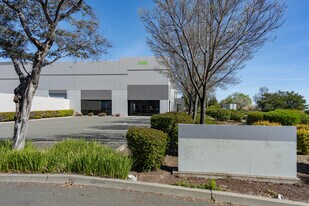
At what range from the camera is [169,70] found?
17266 mm

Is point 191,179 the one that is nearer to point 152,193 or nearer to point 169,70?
point 152,193

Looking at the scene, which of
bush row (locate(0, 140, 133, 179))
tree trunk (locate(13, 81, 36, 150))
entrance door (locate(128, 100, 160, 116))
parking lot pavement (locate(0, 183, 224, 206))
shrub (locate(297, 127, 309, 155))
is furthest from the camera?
entrance door (locate(128, 100, 160, 116))

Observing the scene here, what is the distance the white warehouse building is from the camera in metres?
42.0

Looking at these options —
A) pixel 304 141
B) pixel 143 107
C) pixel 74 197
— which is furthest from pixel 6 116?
pixel 304 141

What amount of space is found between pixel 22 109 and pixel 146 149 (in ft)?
12.9

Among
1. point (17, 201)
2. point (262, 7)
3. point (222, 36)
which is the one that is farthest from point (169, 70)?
point (17, 201)

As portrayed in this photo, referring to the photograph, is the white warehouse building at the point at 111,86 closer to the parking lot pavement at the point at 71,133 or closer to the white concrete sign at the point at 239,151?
the parking lot pavement at the point at 71,133

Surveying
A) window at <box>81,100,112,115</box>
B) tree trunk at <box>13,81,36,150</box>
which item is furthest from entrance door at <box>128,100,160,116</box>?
tree trunk at <box>13,81,36,150</box>

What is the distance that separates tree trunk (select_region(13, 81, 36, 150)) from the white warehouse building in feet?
113

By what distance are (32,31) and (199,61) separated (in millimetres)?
8553

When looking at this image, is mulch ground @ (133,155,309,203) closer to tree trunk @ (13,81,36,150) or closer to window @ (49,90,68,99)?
tree trunk @ (13,81,36,150)

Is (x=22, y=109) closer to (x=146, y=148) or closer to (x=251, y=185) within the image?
(x=146, y=148)

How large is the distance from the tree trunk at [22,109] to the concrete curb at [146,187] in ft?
6.50

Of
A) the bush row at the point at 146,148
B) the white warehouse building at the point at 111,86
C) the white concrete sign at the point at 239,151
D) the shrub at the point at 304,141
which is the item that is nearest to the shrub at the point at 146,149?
the bush row at the point at 146,148
